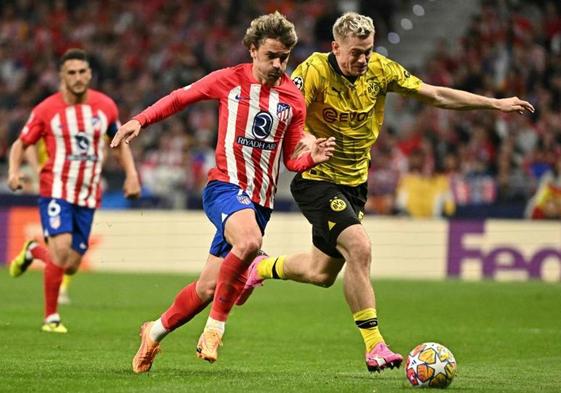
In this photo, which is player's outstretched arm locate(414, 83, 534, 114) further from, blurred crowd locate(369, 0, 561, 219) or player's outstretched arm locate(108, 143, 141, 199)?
blurred crowd locate(369, 0, 561, 219)

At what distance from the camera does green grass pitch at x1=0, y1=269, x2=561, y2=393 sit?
7.79 metres

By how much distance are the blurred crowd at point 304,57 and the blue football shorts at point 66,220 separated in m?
9.62

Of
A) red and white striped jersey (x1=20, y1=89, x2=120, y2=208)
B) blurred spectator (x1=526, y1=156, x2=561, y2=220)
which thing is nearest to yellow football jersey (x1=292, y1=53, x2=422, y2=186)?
red and white striped jersey (x1=20, y1=89, x2=120, y2=208)

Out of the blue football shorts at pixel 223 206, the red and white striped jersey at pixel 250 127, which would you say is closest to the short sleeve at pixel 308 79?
the red and white striped jersey at pixel 250 127

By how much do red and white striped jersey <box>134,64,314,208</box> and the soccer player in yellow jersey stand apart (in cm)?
45

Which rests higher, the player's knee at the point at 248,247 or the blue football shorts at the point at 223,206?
the blue football shorts at the point at 223,206

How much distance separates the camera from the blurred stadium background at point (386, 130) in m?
20.4

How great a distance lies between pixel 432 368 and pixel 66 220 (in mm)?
5130

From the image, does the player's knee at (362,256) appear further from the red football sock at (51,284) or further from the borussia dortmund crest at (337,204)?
the red football sock at (51,284)

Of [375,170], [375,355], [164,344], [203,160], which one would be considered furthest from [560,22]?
[375,355]

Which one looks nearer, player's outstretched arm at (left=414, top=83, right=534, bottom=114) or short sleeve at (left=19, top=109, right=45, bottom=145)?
player's outstretched arm at (left=414, top=83, right=534, bottom=114)

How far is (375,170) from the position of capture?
22.3m

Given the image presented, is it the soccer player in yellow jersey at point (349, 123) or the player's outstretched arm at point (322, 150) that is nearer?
the player's outstretched arm at point (322, 150)


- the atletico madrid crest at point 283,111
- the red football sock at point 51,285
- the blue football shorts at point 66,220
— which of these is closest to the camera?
the atletico madrid crest at point 283,111
